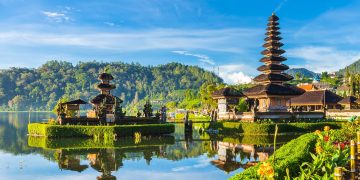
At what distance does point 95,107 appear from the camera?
168 ft

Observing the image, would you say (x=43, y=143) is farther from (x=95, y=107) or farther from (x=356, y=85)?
(x=356, y=85)

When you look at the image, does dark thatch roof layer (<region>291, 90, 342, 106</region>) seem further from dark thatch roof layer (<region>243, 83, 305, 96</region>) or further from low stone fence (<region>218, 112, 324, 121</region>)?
dark thatch roof layer (<region>243, 83, 305, 96</region>)

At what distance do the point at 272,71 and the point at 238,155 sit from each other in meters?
28.8

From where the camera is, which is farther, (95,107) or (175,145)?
(95,107)

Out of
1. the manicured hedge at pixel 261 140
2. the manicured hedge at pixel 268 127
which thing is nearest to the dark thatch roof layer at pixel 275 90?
the manicured hedge at pixel 268 127

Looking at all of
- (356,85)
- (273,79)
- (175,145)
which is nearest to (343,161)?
(175,145)

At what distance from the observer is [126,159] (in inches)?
993

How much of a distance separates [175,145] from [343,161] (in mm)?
22612

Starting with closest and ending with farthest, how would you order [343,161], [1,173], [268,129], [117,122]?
[343,161]
[1,173]
[268,129]
[117,122]

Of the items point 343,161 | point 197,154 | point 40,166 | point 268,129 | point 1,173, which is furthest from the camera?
A: point 268,129

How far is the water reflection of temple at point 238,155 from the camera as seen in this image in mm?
22286

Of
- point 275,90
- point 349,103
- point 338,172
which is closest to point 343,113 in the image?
point 349,103

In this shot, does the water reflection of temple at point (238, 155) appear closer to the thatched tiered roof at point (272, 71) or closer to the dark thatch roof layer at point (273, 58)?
the thatched tiered roof at point (272, 71)

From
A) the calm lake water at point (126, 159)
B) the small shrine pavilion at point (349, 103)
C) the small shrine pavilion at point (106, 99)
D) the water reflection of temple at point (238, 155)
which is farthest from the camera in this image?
the small shrine pavilion at point (349, 103)
